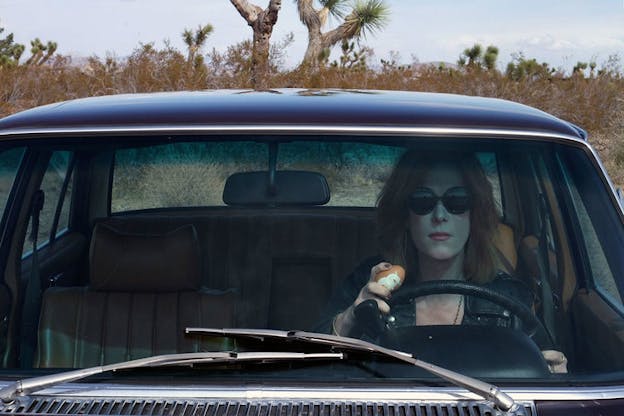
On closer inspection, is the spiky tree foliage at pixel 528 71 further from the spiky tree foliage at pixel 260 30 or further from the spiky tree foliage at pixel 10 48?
the spiky tree foliage at pixel 10 48

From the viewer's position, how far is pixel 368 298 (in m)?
2.42

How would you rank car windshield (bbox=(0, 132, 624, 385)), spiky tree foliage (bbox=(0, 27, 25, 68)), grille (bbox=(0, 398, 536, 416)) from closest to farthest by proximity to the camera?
1. grille (bbox=(0, 398, 536, 416))
2. car windshield (bbox=(0, 132, 624, 385))
3. spiky tree foliage (bbox=(0, 27, 25, 68))

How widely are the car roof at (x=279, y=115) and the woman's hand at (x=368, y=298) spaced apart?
41 cm

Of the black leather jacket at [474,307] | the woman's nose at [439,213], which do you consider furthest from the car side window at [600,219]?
the woman's nose at [439,213]

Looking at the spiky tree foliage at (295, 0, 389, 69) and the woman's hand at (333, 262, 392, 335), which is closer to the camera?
the woman's hand at (333, 262, 392, 335)

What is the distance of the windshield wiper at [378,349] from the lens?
1.86m

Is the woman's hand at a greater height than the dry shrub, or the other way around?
the dry shrub

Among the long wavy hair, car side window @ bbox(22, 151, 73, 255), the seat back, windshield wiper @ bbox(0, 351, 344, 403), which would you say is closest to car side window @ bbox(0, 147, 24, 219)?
car side window @ bbox(22, 151, 73, 255)

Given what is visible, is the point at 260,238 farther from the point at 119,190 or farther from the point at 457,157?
the point at 119,190

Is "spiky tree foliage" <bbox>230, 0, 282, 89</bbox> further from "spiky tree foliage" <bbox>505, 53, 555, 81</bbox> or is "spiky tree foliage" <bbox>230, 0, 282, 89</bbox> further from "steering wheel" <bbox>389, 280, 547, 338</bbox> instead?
"steering wheel" <bbox>389, 280, 547, 338</bbox>

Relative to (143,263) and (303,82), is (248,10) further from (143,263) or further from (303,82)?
(143,263)

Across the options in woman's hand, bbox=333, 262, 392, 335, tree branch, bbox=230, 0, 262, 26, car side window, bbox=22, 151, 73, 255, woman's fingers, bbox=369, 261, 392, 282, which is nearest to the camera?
woman's hand, bbox=333, 262, 392, 335

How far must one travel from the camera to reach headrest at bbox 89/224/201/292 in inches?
96.1

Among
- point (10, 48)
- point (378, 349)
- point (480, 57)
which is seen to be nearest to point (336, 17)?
point (480, 57)
